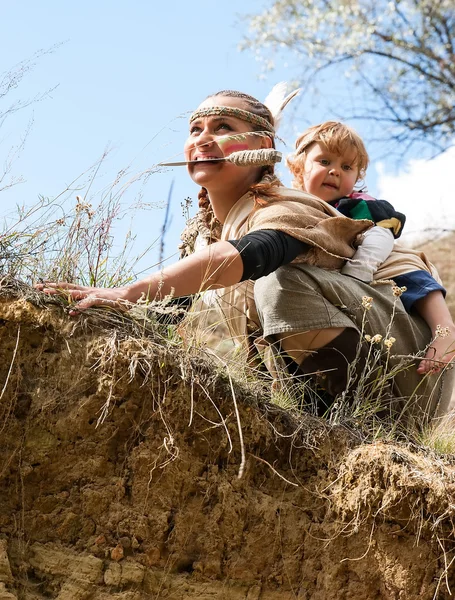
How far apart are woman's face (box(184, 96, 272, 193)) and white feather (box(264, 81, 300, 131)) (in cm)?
26

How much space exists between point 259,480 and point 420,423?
2.84 feet

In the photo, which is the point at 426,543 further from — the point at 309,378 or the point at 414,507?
the point at 309,378

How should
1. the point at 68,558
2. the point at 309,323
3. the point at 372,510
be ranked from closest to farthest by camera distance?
the point at 68,558
the point at 372,510
the point at 309,323

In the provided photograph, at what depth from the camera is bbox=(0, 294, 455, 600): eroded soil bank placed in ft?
10.9

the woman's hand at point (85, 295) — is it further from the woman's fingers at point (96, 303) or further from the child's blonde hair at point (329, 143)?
the child's blonde hair at point (329, 143)

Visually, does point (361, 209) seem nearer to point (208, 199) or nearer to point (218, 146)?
point (208, 199)

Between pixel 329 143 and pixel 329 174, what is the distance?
0.18 meters

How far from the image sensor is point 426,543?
3535 millimetres

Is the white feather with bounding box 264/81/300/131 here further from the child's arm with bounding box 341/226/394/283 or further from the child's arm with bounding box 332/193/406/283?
the child's arm with bounding box 341/226/394/283

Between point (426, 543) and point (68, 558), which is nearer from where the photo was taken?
point (68, 558)

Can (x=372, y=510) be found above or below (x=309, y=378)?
below

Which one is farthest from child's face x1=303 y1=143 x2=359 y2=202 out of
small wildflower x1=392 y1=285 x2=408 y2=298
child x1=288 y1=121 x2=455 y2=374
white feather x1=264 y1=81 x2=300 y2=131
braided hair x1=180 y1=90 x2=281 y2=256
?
small wildflower x1=392 y1=285 x2=408 y2=298

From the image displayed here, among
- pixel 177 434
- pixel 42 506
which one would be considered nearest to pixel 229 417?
pixel 177 434

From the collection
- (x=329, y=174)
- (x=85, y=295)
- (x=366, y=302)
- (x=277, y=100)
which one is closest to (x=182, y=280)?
(x=85, y=295)
